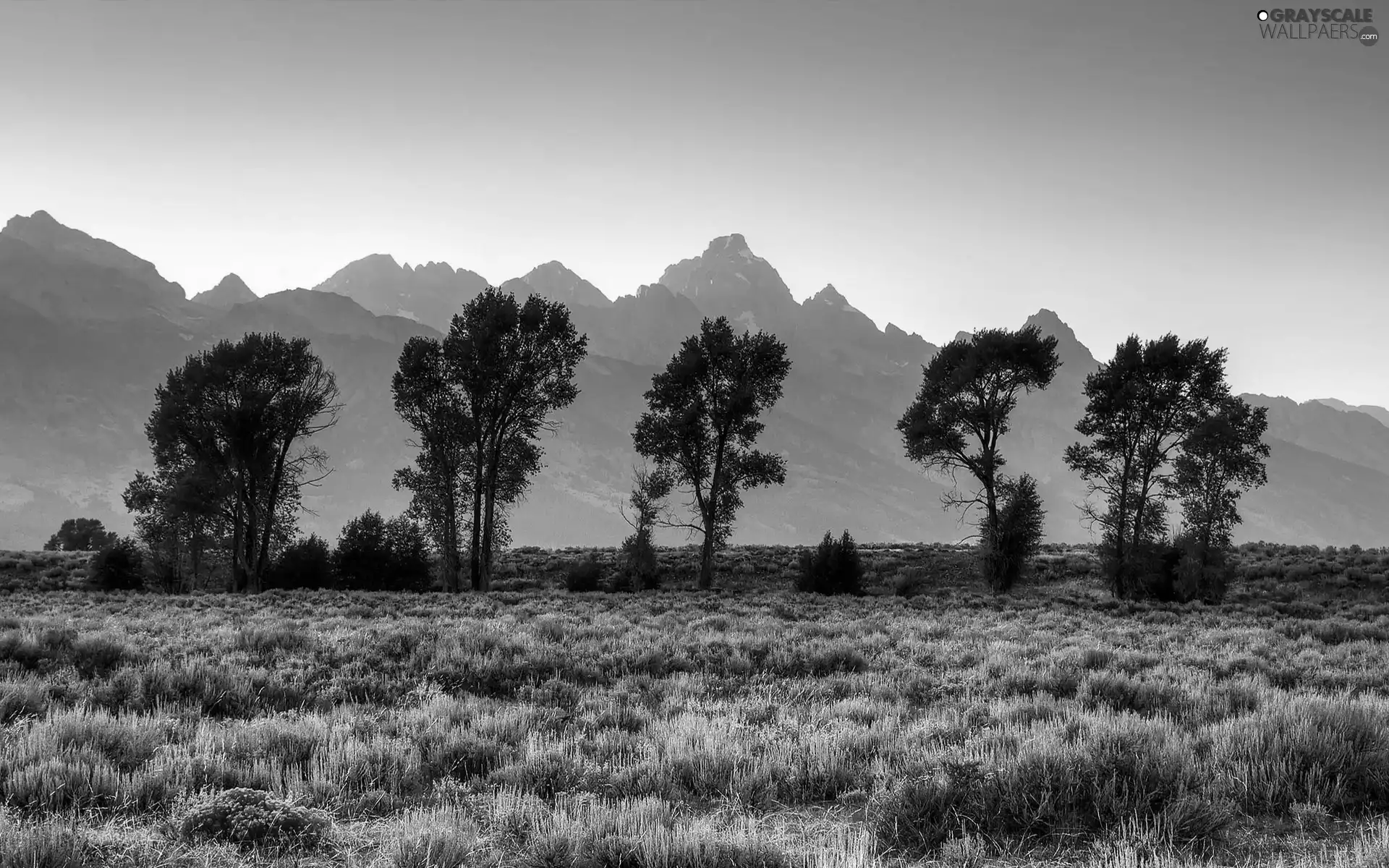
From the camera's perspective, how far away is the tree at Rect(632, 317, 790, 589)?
100ft

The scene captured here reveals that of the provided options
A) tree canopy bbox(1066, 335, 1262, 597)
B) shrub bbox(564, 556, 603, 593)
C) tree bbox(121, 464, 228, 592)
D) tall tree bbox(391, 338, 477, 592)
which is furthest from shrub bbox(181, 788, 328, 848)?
tree bbox(121, 464, 228, 592)

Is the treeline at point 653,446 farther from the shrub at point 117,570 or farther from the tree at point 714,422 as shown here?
the shrub at point 117,570

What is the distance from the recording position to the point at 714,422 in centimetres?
3114

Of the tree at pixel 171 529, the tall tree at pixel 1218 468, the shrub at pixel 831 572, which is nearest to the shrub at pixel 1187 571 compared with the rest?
the tall tree at pixel 1218 468

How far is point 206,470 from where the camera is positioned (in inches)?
1126

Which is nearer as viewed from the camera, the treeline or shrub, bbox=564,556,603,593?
the treeline

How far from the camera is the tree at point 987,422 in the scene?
93.2 feet

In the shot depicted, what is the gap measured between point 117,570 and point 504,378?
18.4 m

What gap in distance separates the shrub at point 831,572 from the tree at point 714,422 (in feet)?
12.6

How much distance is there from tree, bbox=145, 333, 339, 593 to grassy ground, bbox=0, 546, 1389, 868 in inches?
660

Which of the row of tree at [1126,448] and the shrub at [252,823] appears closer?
the shrub at [252,823]

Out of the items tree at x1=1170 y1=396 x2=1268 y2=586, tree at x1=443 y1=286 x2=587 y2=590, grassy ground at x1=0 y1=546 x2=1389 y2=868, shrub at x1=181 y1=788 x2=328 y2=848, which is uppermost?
tree at x1=443 y1=286 x2=587 y2=590

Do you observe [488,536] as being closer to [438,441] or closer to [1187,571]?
[438,441]

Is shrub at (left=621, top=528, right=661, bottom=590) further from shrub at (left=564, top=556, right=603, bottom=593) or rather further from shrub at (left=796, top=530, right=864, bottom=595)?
shrub at (left=796, top=530, right=864, bottom=595)
